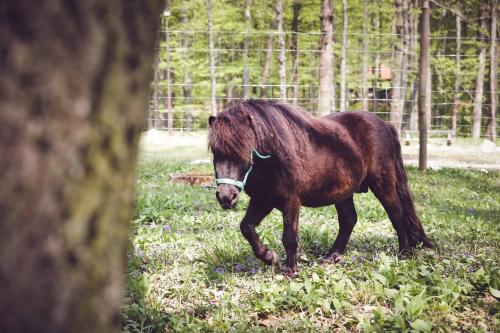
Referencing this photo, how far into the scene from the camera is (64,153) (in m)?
0.93

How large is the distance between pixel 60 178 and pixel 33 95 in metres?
0.16

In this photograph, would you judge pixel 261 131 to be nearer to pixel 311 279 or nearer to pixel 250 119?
pixel 250 119

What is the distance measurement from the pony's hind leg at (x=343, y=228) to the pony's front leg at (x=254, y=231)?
31.2 inches

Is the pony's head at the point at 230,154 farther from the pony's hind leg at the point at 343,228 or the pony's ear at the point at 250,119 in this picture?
the pony's hind leg at the point at 343,228

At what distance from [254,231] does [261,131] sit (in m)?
0.94

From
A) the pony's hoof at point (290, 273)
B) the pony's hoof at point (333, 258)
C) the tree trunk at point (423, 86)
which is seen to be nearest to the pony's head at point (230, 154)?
the pony's hoof at point (290, 273)

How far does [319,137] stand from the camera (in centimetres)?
468

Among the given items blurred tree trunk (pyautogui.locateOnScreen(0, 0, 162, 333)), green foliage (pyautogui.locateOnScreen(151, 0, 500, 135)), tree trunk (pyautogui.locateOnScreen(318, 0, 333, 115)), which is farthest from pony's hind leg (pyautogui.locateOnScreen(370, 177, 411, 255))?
green foliage (pyautogui.locateOnScreen(151, 0, 500, 135))

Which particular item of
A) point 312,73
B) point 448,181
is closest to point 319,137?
point 448,181

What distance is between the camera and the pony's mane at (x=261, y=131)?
3.92 m

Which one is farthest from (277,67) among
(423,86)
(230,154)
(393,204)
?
(230,154)

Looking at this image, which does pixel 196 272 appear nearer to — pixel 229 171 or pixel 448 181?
pixel 229 171

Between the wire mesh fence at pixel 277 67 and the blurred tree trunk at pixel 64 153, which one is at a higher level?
the wire mesh fence at pixel 277 67

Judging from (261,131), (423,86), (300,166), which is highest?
(423,86)
